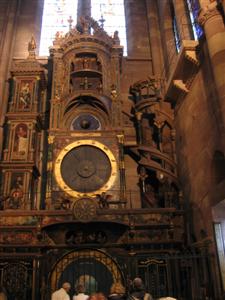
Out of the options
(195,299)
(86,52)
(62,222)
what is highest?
(86,52)

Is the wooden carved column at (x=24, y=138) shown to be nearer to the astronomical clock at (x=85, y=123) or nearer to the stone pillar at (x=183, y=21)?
the astronomical clock at (x=85, y=123)

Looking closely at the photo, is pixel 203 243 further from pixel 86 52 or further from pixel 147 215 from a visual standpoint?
pixel 86 52

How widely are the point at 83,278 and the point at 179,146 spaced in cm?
420

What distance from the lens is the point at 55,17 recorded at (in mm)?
13891

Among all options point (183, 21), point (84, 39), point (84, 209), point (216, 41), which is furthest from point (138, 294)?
point (84, 39)

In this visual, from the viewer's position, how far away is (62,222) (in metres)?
7.84

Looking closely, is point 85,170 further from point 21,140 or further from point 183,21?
point 183,21

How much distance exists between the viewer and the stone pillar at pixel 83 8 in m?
13.3

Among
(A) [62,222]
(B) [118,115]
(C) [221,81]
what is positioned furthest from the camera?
(B) [118,115]

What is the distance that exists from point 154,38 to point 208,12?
5507 mm

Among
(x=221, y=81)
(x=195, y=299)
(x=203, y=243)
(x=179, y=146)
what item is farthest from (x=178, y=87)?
(x=195, y=299)

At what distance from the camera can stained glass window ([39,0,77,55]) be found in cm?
1342

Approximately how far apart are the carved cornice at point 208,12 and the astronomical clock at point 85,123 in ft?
11.5

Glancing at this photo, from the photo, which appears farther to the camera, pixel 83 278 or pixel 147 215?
pixel 147 215
